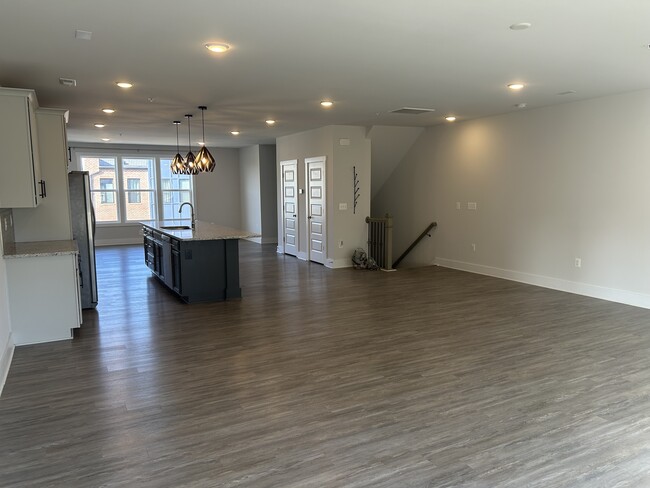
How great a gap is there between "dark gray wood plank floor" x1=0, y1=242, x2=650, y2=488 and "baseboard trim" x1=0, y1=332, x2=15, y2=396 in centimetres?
6

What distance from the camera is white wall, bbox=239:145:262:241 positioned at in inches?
486

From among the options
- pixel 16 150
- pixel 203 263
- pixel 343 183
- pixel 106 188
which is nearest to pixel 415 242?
pixel 343 183

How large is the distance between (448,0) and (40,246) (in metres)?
4.40

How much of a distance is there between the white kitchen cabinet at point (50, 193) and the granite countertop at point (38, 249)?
173 mm

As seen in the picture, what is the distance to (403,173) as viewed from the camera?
9.71 meters

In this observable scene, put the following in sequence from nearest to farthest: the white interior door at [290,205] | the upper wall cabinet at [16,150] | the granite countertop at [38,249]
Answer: the upper wall cabinet at [16,150]
the granite countertop at [38,249]
the white interior door at [290,205]

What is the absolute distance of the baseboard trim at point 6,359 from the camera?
3.62m

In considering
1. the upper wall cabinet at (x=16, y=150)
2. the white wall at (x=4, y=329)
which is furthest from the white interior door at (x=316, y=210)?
the white wall at (x=4, y=329)

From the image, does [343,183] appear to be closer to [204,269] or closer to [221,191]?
[204,269]

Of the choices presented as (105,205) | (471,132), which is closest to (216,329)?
(471,132)

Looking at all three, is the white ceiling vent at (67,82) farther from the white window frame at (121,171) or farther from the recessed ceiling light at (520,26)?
the white window frame at (121,171)

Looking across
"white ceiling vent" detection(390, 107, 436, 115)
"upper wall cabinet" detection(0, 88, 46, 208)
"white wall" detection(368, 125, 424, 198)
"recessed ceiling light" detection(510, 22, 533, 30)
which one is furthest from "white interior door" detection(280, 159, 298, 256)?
"recessed ceiling light" detection(510, 22, 533, 30)

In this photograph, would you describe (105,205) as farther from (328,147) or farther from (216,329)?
(216,329)

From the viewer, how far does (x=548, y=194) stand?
22.6 feet
